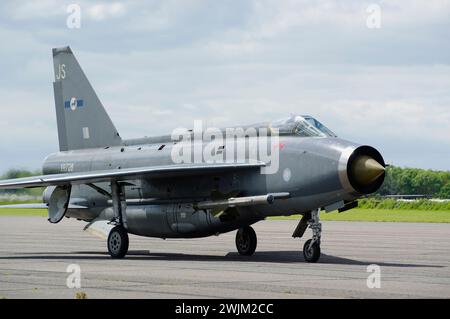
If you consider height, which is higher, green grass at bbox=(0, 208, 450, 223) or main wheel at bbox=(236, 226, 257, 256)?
main wheel at bbox=(236, 226, 257, 256)

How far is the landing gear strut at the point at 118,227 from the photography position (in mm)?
21062

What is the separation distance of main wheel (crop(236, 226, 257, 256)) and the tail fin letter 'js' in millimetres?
5309

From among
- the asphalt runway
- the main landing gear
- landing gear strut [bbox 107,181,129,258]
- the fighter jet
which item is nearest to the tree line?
the asphalt runway

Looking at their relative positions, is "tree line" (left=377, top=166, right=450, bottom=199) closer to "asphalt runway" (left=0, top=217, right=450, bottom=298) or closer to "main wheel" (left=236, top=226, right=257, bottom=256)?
"asphalt runway" (left=0, top=217, right=450, bottom=298)

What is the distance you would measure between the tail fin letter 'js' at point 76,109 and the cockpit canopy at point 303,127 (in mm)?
6904

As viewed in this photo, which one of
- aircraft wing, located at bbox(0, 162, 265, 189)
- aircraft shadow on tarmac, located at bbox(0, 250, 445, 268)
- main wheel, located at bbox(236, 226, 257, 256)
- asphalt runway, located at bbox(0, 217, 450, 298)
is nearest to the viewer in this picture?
asphalt runway, located at bbox(0, 217, 450, 298)

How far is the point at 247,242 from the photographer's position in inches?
866

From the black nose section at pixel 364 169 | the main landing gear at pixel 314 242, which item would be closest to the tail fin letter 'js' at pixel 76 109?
the main landing gear at pixel 314 242

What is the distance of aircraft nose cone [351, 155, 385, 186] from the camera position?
17.7m

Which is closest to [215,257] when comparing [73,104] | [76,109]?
[76,109]

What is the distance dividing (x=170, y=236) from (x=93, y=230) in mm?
2041

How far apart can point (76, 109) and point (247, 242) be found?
715cm

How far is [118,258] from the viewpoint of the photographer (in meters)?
21.0
